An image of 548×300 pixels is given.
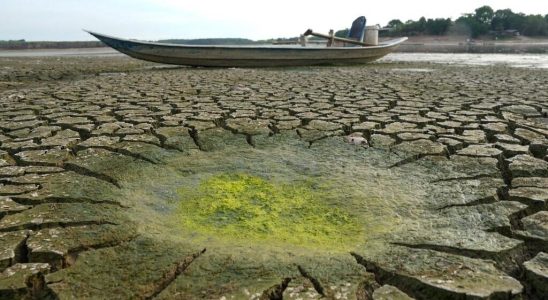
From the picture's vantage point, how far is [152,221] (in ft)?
6.38

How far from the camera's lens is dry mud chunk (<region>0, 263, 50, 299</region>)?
4.48ft

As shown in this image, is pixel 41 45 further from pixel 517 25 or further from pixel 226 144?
pixel 517 25

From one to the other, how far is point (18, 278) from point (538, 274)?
171 centimetres

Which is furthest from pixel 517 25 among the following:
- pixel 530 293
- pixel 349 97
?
pixel 530 293

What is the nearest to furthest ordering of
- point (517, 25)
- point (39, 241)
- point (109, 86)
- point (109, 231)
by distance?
point (39, 241)
point (109, 231)
point (109, 86)
point (517, 25)

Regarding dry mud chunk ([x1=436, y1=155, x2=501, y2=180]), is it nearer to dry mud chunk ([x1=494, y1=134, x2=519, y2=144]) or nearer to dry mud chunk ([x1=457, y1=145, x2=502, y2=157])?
dry mud chunk ([x1=457, y1=145, x2=502, y2=157])

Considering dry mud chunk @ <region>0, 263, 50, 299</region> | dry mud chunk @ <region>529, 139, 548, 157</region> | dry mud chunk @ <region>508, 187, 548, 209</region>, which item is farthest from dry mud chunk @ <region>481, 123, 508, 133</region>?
dry mud chunk @ <region>0, 263, 50, 299</region>

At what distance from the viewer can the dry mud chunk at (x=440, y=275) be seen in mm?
1378

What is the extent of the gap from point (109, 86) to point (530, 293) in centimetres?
568

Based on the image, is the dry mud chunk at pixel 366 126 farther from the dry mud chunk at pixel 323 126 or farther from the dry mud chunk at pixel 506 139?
the dry mud chunk at pixel 506 139

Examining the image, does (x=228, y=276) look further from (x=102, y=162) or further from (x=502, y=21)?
(x=502, y=21)

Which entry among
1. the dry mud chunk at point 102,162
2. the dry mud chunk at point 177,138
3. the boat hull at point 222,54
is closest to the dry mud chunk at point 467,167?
the dry mud chunk at point 177,138

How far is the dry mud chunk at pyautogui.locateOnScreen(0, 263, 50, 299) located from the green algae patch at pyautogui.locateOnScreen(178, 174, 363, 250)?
0.59 m

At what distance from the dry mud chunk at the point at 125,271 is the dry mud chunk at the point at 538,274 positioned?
3.79ft
